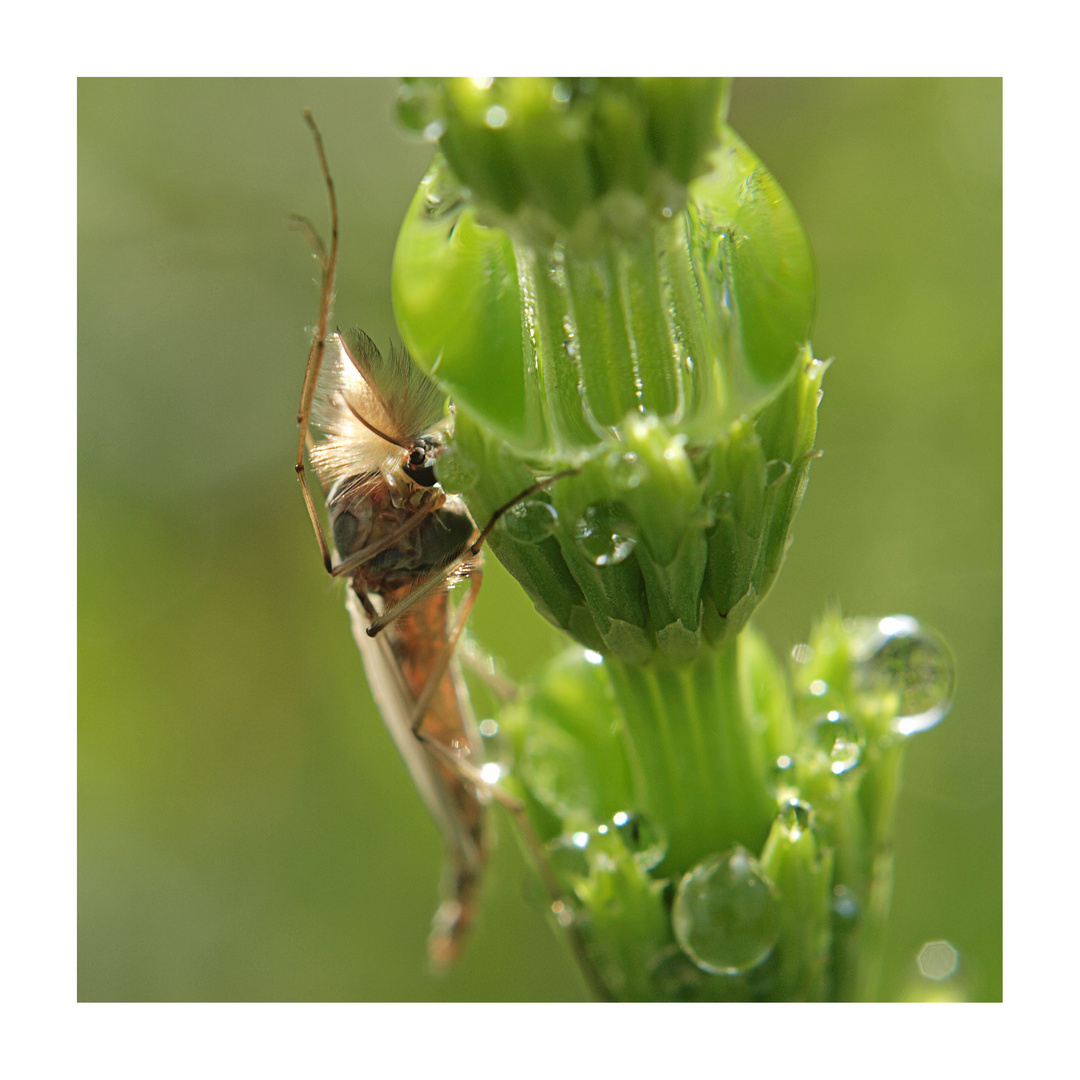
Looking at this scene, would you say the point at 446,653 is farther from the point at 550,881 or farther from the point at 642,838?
the point at 642,838

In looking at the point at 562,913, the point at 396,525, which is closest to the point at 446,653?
the point at 396,525

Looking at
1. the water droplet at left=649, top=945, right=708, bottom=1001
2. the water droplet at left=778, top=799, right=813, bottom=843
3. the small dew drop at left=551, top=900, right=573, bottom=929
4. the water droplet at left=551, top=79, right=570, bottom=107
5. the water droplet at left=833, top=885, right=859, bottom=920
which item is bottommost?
the water droplet at left=649, top=945, right=708, bottom=1001

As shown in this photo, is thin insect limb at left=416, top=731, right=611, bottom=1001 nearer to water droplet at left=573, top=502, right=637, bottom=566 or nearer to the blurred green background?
water droplet at left=573, top=502, right=637, bottom=566

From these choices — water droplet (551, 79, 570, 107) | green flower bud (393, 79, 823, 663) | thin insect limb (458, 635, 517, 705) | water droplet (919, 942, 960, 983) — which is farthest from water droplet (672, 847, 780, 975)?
thin insect limb (458, 635, 517, 705)

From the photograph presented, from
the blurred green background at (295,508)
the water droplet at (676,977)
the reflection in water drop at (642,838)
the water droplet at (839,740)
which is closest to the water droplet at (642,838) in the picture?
the reflection in water drop at (642,838)

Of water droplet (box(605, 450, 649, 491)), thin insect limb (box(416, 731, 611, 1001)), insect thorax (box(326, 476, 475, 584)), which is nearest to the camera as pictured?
water droplet (box(605, 450, 649, 491))

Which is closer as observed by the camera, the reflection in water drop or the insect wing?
the reflection in water drop

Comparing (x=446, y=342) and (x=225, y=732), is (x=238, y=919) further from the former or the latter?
(x=446, y=342)
